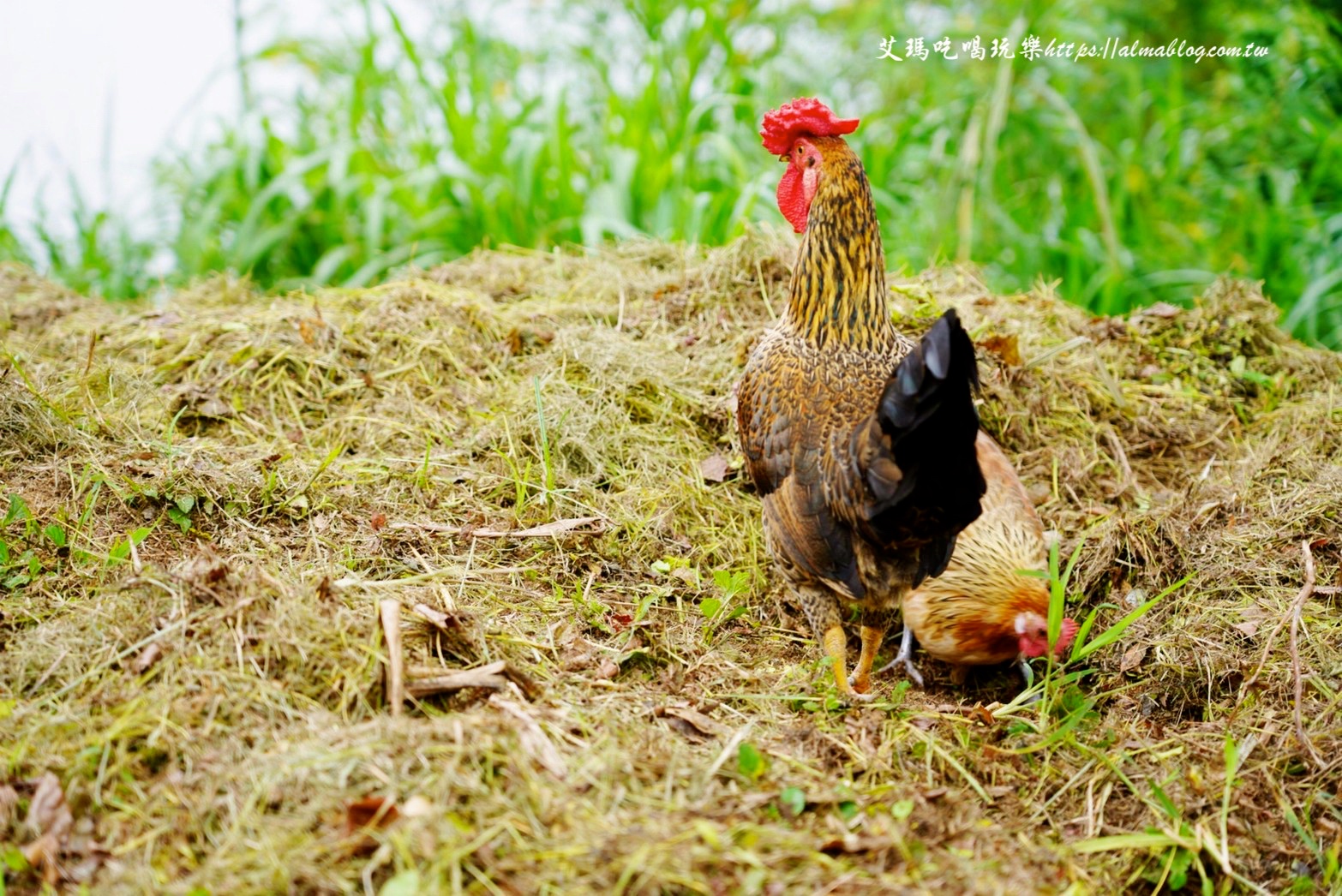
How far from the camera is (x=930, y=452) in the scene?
215 cm

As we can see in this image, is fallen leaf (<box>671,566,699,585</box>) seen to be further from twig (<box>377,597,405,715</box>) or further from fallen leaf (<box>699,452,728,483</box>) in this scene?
twig (<box>377,597,405,715</box>)

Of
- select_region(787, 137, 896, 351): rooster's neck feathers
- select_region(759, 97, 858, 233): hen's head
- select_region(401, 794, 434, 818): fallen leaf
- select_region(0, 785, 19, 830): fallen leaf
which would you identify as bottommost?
select_region(0, 785, 19, 830): fallen leaf

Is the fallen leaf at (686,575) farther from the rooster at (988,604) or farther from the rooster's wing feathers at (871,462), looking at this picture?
the rooster at (988,604)

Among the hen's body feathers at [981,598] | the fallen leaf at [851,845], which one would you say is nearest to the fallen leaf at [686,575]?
the hen's body feathers at [981,598]

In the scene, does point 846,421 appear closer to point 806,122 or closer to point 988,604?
point 988,604

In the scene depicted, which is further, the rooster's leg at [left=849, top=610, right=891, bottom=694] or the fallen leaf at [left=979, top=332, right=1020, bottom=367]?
the fallen leaf at [left=979, top=332, right=1020, bottom=367]

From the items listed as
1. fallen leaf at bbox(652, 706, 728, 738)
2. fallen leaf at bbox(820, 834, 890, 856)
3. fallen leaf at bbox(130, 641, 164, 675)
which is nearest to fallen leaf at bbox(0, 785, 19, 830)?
fallen leaf at bbox(130, 641, 164, 675)

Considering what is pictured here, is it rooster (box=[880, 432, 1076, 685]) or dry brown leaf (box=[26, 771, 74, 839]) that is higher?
dry brown leaf (box=[26, 771, 74, 839])

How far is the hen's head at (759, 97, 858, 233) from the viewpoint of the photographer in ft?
9.29

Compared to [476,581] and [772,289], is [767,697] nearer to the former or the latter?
[476,581]

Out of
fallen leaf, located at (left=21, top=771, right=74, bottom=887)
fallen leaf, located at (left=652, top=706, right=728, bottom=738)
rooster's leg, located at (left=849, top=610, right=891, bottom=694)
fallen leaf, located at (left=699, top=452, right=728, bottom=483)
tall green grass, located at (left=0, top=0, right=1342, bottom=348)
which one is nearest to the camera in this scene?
fallen leaf, located at (left=21, top=771, right=74, bottom=887)

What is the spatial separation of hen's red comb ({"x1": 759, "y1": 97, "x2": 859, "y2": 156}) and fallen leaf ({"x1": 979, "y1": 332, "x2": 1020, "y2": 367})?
3.38 feet

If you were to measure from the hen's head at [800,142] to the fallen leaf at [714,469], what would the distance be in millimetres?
832

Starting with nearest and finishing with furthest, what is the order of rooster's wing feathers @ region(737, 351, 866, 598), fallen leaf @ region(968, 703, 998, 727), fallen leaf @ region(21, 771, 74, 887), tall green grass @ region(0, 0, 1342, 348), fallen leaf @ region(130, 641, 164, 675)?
fallen leaf @ region(21, 771, 74, 887) < fallen leaf @ region(130, 641, 164, 675) < fallen leaf @ region(968, 703, 998, 727) < rooster's wing feathers @ region(737, 351, 866, 598) < tall green grass @ region(0, 0, 1342, 348)
